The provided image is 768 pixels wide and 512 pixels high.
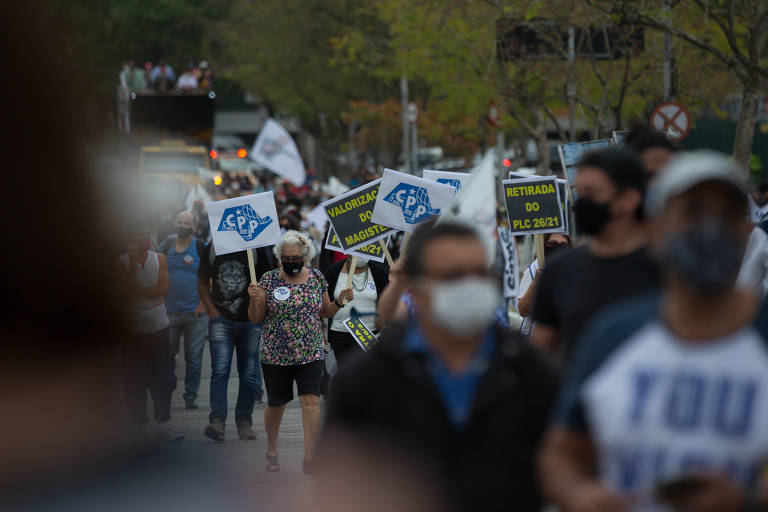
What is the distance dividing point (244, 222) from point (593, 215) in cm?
712

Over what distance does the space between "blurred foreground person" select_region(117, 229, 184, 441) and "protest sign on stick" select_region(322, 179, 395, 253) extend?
5.76 ft

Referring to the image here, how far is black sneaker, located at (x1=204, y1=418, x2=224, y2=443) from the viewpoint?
11109 mm

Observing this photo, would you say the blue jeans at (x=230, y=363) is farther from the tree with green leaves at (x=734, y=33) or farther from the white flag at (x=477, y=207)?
the tree with green leaves at (x=734, y=33)

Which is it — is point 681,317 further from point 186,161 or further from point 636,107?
point 186,161

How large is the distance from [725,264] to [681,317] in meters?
0.16

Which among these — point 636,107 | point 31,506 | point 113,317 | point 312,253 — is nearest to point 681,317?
point 31,506

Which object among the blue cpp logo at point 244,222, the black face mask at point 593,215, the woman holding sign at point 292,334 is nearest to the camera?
the black face mask at point 593,215

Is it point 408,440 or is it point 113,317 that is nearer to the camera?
point 408,440

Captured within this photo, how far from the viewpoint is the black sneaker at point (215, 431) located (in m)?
11.1

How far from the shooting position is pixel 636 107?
3209 cm

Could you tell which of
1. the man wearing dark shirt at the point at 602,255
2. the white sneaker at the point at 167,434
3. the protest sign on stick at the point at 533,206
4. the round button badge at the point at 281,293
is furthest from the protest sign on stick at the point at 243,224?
the man wearing dark shirt at the point at 602,255

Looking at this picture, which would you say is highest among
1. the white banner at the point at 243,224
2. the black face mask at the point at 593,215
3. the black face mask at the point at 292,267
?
the black face mask at the point at 593,215

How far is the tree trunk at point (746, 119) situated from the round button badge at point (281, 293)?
8.38 metres

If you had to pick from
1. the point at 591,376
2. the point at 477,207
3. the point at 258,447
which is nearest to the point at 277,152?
the point at 258,447
